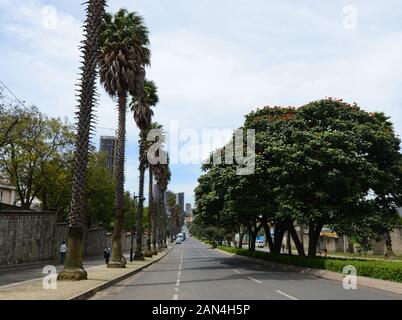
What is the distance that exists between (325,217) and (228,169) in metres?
6.33

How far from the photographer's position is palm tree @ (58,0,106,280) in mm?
19281

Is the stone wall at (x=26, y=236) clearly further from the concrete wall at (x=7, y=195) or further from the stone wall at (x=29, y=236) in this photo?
the concrete wall at (x=7, y=195)

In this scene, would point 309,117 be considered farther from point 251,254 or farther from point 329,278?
point 251,254

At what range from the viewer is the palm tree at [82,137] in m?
19.3

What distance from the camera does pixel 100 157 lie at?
5047 centimetres

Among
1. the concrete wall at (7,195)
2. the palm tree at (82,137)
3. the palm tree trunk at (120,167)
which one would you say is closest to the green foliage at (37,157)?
the concrete wall at (7,195)

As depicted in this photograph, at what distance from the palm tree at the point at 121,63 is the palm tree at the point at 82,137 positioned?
698cm

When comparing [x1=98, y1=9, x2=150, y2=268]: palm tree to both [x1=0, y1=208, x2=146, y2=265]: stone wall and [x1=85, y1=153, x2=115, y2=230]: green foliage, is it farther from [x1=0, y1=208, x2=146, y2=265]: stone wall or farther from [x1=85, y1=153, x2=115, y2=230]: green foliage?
[x1=85, y1=153, x2=115, y2=230]: green foliage

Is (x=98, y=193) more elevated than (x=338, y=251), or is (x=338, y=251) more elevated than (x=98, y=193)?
(x=98, y=193)

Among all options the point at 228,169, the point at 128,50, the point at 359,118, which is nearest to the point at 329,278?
the point at 228,169

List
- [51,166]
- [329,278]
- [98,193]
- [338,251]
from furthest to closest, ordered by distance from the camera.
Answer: [338,251], [98,193], [51,166], [329,278]

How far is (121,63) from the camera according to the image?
27547 mm

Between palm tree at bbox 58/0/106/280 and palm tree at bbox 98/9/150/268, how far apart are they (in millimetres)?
6982

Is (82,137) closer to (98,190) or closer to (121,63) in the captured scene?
(121,63)
